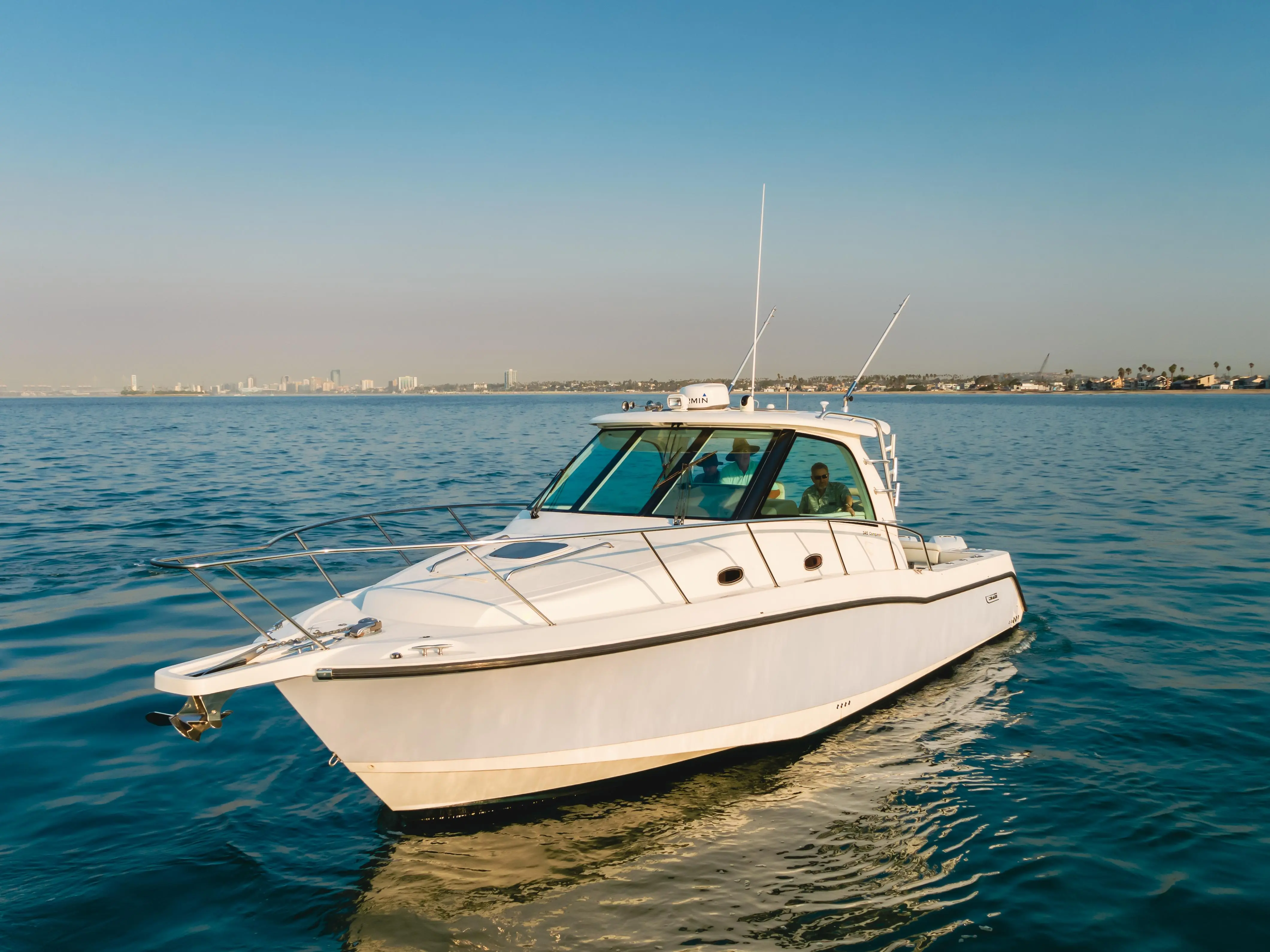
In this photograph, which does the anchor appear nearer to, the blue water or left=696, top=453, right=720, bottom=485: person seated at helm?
the blue water

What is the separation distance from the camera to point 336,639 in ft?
15.6

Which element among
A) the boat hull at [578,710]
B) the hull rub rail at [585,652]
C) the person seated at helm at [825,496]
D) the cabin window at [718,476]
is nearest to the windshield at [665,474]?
the cabin window at [718,476]

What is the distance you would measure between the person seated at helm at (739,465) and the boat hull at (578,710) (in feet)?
4.06

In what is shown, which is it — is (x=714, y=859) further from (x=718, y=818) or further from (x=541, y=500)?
(x=541, y=500)

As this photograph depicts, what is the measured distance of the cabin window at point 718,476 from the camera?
6.36 meters

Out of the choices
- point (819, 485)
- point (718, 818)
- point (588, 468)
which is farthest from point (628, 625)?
point (819, 485)

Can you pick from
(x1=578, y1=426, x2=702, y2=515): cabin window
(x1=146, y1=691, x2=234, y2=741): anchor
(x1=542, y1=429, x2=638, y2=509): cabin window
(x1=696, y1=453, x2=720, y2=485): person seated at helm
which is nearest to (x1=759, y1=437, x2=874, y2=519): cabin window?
(x1=696, y1=453, x2=720, y2=485): person seated at helm

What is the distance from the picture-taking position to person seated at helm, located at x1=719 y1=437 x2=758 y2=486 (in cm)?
652

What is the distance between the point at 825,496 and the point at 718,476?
1.02 metres

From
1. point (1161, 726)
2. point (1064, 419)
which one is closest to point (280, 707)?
point (1161, 726)

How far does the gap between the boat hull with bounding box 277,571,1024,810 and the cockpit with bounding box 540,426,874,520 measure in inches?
41.7

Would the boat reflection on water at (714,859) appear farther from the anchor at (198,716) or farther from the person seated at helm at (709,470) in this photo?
the person seated at helm at (709,470)

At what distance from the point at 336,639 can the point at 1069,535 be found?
13.2m

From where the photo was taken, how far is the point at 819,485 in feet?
22.9
